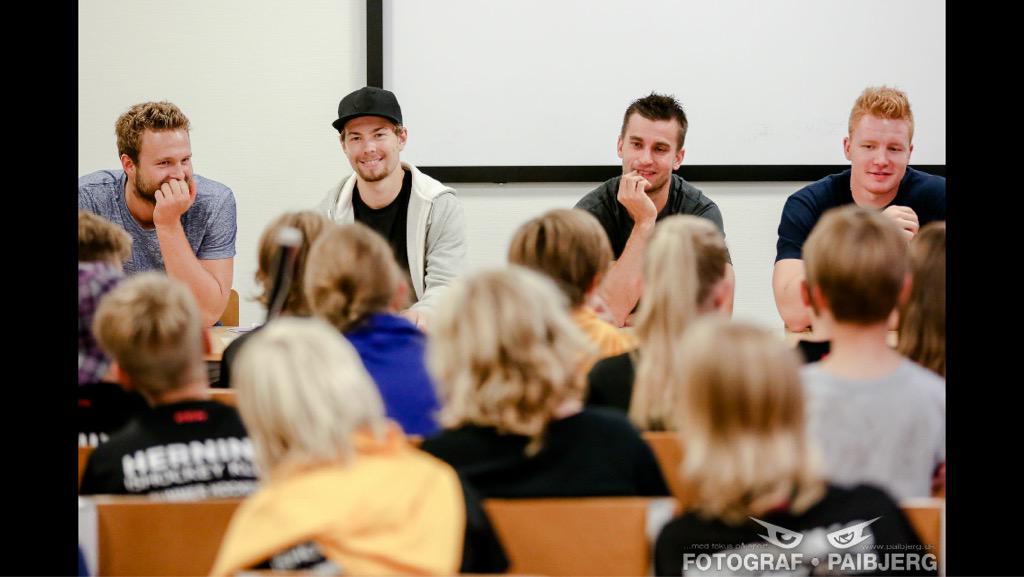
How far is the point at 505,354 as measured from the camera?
66.4 inches

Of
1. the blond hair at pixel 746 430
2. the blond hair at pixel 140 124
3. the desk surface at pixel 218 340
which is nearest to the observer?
the blond hair at pixel 746 430

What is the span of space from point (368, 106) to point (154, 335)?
2.15m

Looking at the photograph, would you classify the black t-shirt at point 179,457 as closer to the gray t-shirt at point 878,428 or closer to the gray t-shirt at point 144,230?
the gray t-shirt at point 878,428

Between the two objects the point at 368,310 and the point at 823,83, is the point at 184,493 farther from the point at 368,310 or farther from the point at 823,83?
the point at 823,83

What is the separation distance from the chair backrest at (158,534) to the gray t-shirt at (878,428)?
101cm

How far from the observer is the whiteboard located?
4672 mm

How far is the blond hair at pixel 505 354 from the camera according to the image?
1.64 m

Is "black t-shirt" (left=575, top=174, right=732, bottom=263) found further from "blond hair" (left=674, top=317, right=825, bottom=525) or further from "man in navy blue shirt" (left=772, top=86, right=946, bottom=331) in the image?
"blond hair" (left=674, top=317, right=825, bottom=525)

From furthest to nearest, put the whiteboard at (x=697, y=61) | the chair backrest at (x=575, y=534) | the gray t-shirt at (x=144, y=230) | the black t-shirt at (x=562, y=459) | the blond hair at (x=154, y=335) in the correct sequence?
the whiteboard at (x=697, y=61) < the gray t-shirt at (x=144, y=230) < the blond hair at (x=154, y=335) < the black t-shirt at (x=562, y=459) < the chair backrest at (x=575, y=534)

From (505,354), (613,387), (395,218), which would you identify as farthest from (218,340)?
(505,354)

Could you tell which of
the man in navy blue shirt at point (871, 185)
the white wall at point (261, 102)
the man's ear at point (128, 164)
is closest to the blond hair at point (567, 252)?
the man in navy blue shirt at point (871, 185)

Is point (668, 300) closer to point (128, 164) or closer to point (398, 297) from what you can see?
point (398, 297)
